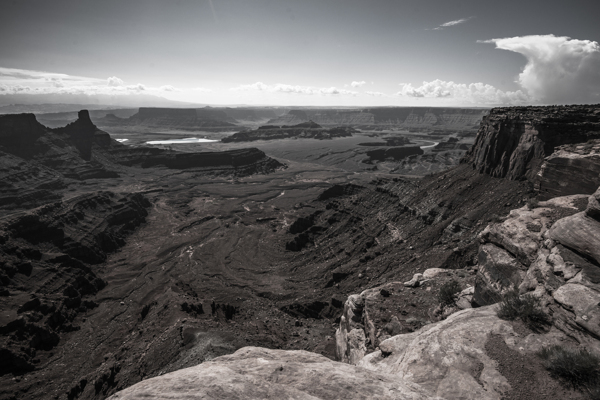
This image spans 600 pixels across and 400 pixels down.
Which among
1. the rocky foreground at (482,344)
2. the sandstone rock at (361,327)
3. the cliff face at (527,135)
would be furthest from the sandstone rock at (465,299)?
the cliff face at (527,135)

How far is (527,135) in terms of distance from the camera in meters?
30.8

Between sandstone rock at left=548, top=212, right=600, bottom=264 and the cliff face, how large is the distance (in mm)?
19852

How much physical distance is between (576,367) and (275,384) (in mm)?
8201

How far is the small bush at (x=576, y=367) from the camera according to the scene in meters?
7.77

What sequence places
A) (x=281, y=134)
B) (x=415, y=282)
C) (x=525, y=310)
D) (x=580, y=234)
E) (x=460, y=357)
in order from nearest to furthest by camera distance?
1. (x=460, y=357)
2. (x=525, y=310)
3. (x=580, y=234)
4. (x=415, y=282)
5. (x=281, y=134)

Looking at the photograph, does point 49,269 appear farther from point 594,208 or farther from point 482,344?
point 594,208

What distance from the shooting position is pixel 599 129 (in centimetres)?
2597

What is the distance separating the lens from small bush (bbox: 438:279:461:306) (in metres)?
16.0

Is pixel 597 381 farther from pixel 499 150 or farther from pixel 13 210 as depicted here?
pixel 13 210

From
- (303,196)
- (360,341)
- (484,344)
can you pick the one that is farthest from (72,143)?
(484,344)

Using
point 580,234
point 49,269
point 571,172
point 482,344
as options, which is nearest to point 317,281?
point 571,172

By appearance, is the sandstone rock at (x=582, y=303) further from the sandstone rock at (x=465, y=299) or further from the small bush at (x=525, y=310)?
the sandstone rock at (x=465, y=299)

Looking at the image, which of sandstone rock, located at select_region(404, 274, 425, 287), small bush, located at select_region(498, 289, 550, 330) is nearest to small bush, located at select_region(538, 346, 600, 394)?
small bush, located at select_region(498, 289, 550, 330)

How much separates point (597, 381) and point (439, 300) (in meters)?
9.00
